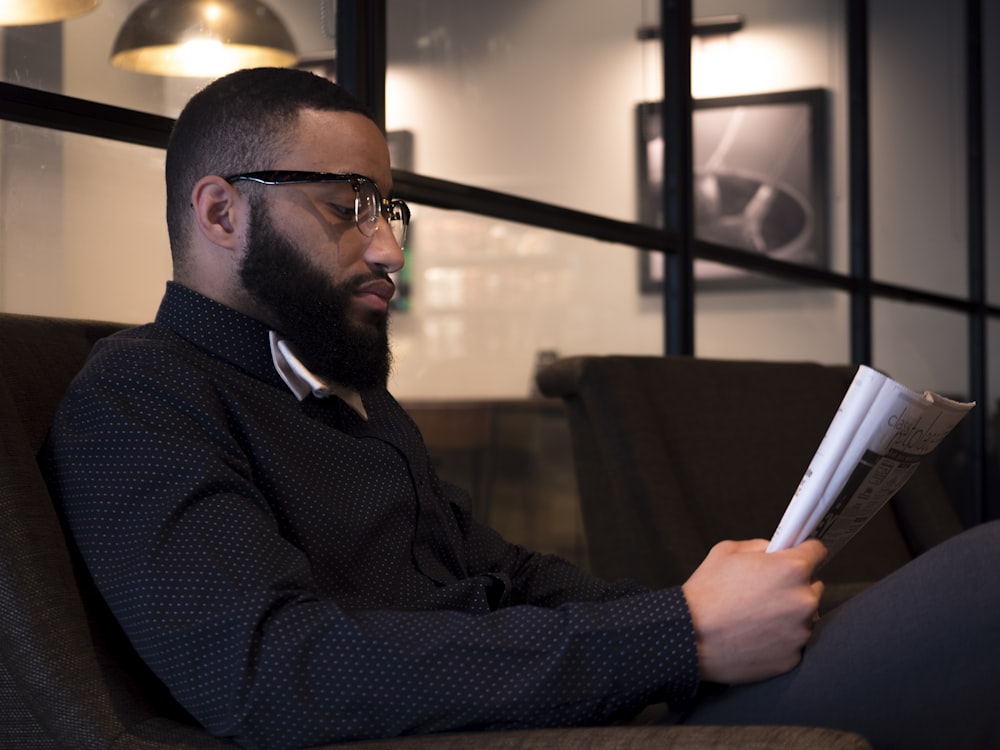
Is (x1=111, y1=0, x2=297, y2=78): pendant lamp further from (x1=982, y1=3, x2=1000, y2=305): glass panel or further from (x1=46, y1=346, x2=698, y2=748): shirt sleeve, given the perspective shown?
(x1=982, y1=3, x2=1000, y2=305): glass panel

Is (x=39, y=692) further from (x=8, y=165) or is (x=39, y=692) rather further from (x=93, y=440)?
(x=8, y=165)

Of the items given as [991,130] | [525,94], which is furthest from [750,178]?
[991,130]

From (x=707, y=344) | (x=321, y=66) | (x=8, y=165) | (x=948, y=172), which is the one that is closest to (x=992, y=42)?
(x=948, y=172)

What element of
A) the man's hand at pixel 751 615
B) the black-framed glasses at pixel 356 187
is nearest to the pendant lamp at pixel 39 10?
the black-framed glasses at pixel 356 187

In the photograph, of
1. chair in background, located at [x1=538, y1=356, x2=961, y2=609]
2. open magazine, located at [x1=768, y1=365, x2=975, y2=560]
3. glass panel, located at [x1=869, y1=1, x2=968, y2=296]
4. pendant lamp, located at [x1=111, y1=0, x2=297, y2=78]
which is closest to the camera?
open magazine, located at [x1=768, y1=365, x2=975, y2=560]

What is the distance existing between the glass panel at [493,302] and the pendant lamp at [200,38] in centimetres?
68

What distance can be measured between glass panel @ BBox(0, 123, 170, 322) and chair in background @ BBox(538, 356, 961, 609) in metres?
0.74

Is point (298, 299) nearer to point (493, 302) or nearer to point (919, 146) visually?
point (493, 302)

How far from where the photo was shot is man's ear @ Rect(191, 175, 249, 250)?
135 cm

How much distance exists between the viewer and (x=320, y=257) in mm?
1361

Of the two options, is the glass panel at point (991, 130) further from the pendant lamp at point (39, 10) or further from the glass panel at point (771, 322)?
the pendant lamp at point (39, 10)

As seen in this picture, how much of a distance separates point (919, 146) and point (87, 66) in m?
3.79

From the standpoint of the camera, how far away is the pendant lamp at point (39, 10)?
1.57 m

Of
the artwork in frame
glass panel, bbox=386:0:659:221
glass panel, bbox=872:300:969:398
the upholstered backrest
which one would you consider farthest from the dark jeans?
glass panel, bbox=872:300:969:398
